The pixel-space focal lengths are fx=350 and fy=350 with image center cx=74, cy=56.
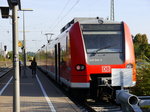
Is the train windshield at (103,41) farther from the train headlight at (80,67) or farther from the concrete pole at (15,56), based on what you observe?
the concrete pole at (15,56)

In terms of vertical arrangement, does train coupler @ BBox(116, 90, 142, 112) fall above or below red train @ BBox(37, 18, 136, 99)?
below

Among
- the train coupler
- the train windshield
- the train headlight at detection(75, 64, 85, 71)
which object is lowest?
the train coupler

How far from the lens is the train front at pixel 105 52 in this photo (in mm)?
12594

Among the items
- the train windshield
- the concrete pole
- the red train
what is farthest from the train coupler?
the train windshield

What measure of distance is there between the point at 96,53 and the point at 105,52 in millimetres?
352

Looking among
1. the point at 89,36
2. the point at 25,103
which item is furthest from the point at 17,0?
the point at 89,36

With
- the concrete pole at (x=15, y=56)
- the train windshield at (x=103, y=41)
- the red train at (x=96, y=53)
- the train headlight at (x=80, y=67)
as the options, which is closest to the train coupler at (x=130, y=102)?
the concrete pole at (x=15, y=56)

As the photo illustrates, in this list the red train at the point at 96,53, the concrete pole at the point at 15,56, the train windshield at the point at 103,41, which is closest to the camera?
the concrete pole at the point at 15,56

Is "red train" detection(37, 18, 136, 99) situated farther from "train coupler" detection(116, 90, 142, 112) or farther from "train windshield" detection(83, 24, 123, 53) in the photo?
"train coupler" detection(116, 90, 142, 112)

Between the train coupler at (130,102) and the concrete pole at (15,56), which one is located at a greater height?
the concrete pole at (15,56)

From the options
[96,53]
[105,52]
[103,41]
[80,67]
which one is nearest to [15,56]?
[80,67]

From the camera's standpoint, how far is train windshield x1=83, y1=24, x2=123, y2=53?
1289cm

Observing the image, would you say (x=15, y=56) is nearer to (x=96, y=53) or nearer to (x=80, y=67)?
(x=80, y=67)

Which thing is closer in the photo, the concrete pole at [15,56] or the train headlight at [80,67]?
the concrete pole at [15,56]
